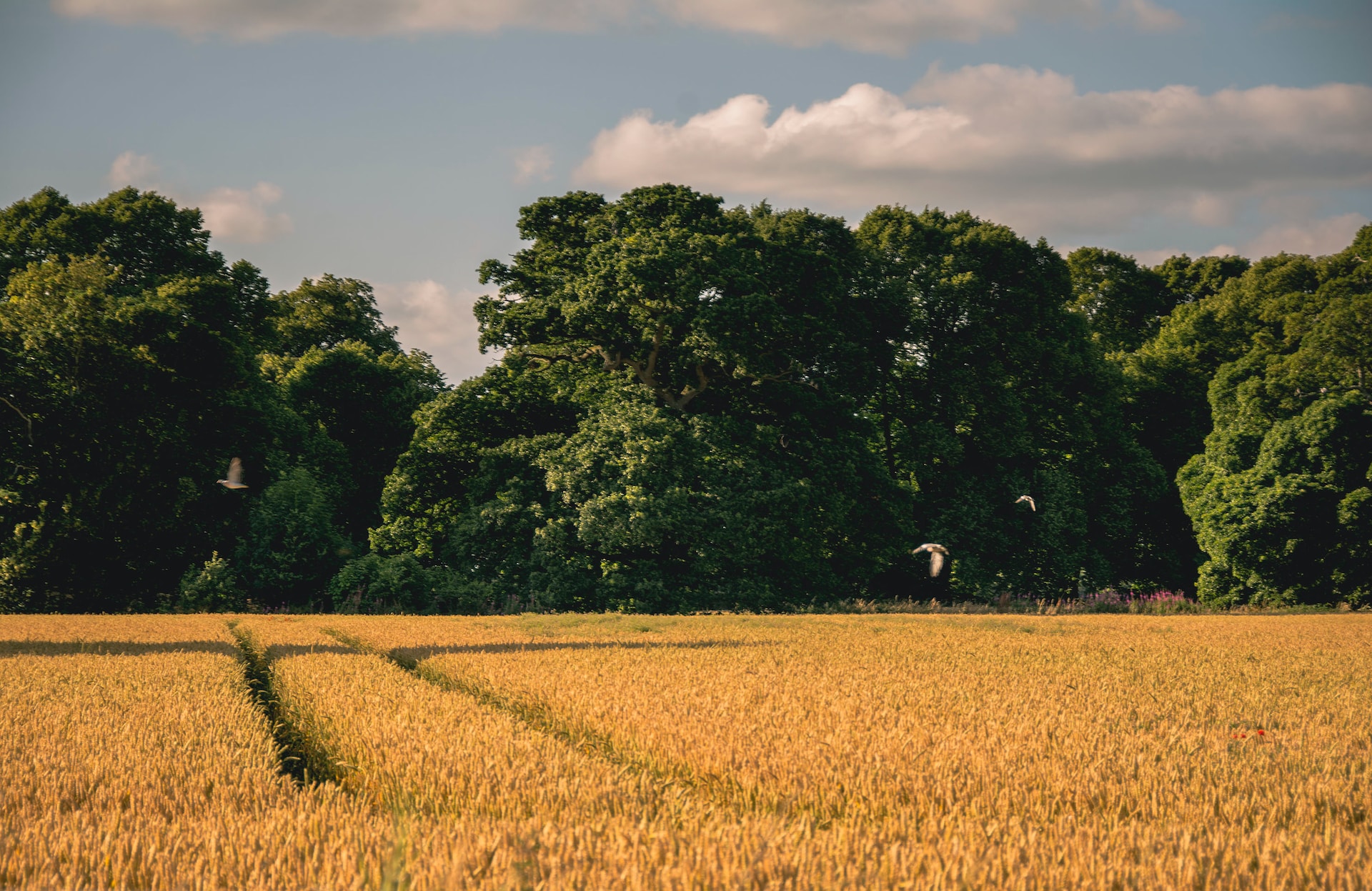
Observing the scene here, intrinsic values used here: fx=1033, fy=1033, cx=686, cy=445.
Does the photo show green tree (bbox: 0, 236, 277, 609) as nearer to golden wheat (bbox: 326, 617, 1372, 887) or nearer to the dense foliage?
the dense foliage

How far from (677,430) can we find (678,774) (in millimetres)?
24707

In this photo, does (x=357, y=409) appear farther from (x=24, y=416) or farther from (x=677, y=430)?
(x=677, y=430)

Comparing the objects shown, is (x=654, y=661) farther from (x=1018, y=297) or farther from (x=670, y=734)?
(x=1018, y=297)

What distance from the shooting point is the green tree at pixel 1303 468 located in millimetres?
38656

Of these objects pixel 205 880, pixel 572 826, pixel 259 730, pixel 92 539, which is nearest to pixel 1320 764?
pixel 572 826

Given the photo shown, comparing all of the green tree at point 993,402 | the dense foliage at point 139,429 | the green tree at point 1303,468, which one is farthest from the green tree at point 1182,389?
the dense foliage at point 139,429

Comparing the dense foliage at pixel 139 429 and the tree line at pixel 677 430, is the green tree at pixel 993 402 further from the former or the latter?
the dense foliage at pixel 139 429

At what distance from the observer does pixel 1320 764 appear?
702 centimetres

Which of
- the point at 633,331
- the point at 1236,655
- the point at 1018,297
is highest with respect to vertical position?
the point at 1018,297

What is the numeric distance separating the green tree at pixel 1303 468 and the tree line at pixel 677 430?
0.43 ft

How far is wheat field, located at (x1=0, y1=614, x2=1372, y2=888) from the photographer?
172 inches

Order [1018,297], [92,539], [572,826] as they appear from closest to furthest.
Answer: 1. [572,826]
2. [92,539]
3. [1018,297]

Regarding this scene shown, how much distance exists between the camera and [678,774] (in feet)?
22.0

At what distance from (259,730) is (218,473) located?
30.9 metres
